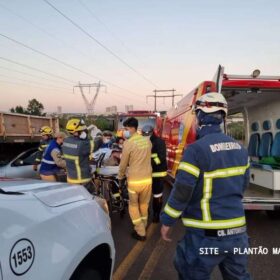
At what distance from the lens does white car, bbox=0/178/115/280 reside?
1616 millimetres

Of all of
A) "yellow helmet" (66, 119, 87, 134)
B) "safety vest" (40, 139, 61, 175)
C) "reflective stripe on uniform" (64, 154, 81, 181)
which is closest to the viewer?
"yellow helmet" (66, 119, 87, 134)

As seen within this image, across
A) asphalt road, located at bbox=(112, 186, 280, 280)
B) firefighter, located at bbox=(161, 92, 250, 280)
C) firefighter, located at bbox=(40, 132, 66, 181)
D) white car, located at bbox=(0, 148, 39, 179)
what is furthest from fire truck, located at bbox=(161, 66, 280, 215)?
white car, located at bbox=(0, 148, 39, 179)

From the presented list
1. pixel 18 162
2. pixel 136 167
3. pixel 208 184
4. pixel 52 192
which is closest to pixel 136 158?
pixel 136 167

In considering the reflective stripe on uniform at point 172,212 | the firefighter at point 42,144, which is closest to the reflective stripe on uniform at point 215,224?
the reflective stripe on uniform at point 172,212

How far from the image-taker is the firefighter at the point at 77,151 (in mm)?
5516

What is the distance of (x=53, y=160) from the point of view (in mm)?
6723

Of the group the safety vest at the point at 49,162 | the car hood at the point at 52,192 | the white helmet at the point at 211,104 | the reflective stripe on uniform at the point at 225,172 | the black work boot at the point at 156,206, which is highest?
the white helmet at the point at 211,104

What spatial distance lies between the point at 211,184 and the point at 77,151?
3351mm

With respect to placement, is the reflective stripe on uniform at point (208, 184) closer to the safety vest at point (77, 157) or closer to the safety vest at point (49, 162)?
the safety vest at point (77, 157)

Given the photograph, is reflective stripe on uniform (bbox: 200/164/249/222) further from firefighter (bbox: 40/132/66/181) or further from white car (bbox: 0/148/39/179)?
white car (bbox: 0/148/39/179)

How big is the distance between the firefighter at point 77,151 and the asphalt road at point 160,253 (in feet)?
3.91

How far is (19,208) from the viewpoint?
6.03 ft

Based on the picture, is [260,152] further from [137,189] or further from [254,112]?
[137,189]

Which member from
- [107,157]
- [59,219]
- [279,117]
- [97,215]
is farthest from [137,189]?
[279,117]
